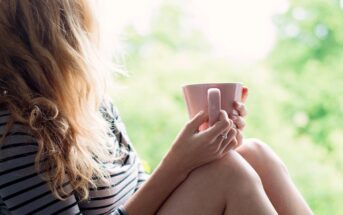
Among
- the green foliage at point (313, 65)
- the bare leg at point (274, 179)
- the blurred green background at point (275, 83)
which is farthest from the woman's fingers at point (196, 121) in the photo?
the green foliage at point (313, 65)

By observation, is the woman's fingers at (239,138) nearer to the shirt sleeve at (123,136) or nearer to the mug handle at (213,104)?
the mug handle at (213,104)

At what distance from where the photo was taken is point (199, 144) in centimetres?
91

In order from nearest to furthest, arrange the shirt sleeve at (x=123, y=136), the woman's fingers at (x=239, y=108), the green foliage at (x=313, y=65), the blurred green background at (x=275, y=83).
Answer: the woman's fingers at (x=239, y=108)
the shirt sleeve at (x=123, y=136)
the blurred green background at (x=275, y=83)
the green foliage at (x=313, y=65)

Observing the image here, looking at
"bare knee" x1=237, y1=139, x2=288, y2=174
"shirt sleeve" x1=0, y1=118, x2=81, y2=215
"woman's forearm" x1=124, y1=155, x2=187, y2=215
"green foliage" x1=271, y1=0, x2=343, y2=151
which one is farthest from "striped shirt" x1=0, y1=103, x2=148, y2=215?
"green foliage" x1=271, y1=0, x2=343, y2=151

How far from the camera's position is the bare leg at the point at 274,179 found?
1.00 m

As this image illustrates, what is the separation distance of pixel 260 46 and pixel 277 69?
216 mm

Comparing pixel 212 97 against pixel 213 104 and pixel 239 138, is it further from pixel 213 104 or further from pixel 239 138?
pixel 239 138

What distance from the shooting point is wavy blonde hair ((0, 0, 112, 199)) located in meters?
0.88

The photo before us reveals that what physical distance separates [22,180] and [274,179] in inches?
19.0

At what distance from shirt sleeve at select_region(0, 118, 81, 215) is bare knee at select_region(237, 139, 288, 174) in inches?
15.3

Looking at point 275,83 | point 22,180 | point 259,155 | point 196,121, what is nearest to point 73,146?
point 22,180

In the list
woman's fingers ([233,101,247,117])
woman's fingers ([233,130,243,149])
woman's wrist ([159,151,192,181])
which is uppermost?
woman's fingers ([233,101,247,117])

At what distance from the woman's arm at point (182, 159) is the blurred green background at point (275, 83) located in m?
1.86

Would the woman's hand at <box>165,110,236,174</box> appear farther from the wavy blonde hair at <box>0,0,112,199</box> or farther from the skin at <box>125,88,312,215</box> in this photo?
the wavy blonde hair at <box>0,0,112,199</box>
